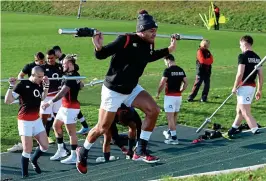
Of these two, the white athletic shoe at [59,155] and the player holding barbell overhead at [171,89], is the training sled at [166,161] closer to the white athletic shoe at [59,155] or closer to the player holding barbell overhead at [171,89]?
the white athletic shoe at [59,155]

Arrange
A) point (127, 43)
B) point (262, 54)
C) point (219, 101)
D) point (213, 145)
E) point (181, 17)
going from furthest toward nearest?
point (181, 17) → point (262, 54) → point (219, 101) → point (213, 145) → point (127, 43)

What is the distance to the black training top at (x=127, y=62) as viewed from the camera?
9016 mm

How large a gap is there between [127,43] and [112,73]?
539mm

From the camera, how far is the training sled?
9.81 metres

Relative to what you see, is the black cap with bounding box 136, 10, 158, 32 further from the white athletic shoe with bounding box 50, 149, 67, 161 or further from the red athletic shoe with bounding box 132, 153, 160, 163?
the white athletic shoe with bounding box 50, 149, 67, 161

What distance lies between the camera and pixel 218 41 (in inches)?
1367

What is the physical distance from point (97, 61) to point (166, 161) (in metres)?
17.0

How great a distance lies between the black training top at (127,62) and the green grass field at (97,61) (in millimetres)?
4851

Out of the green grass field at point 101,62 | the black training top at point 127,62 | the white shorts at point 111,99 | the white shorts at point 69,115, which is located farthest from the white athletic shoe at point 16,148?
the black training top at point 127,62

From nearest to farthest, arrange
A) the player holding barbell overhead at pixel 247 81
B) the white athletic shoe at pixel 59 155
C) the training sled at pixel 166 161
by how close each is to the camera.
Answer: the training sled at pixel 166 161, the white athletic shoe at pixel 59 155, the player holding barbell overhead at pixel 247 81

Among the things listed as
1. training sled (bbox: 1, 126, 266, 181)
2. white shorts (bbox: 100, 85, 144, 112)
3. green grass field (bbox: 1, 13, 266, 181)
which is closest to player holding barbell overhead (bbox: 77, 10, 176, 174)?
white shorts (bbox: 100, 85, 144, 112)

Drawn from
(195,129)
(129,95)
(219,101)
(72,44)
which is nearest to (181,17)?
(72,44)

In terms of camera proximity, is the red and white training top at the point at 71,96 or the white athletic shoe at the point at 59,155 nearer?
the red and white training top at the point at 71,96

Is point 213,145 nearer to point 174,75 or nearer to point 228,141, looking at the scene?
point 228,141
